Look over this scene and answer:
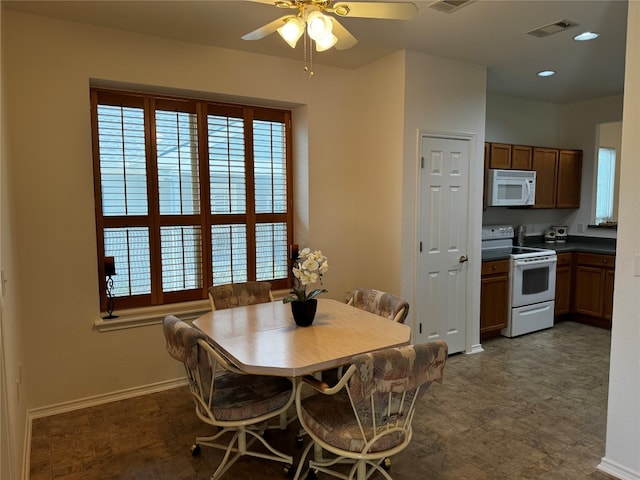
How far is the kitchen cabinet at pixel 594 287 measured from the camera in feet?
16.9

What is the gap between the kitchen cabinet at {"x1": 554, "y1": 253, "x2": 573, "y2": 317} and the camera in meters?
5.39

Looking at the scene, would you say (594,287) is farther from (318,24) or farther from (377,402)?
(318,24)

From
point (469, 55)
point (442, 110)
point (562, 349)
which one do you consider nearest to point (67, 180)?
point (442, 110)

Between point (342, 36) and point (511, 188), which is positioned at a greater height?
point (342, 36)

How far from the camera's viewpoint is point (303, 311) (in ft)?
8.66

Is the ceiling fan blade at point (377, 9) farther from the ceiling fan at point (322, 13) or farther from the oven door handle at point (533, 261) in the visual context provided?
the oven door handle at point (533, 261)

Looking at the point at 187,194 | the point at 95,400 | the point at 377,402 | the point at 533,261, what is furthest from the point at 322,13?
the point at 533,261

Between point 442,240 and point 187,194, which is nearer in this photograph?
point 187,194

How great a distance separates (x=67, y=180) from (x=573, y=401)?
4.08 m

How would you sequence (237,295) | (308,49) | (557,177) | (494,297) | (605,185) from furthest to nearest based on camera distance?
(605,185)
(557,177)
(494,297)
(308,49)
(237,295)

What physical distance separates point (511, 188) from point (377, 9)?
11.9ft

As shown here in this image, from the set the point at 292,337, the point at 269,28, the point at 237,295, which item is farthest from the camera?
the point at 237,295

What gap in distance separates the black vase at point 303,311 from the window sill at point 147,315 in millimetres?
1408

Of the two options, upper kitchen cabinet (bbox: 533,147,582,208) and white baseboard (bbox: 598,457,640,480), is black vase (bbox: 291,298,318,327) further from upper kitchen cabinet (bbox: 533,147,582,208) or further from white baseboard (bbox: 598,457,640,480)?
upper kitchen cabinet (bbox: 533,147,582,208)
